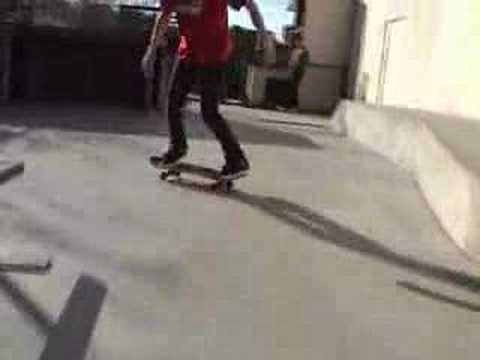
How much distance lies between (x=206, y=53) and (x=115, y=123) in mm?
5589

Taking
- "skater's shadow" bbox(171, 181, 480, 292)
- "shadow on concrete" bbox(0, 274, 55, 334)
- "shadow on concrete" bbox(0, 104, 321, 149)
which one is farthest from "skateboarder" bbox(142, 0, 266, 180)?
"shadow on concrete" bbox(0, 104, 321, 149)

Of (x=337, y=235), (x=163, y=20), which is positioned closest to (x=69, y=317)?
(x=337, y=235)

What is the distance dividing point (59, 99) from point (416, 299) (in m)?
12.7

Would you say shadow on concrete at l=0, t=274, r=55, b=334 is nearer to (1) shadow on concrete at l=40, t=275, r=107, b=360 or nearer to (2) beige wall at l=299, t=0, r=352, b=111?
(1) shadow on concrete at l=40, t=275, r=107, b=360

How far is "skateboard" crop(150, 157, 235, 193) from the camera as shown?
9.44 m

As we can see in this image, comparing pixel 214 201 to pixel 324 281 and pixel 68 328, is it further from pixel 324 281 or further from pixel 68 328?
pixel 68 328

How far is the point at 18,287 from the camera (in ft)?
19.3

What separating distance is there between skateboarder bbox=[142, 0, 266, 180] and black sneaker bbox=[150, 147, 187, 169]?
0.28 meters

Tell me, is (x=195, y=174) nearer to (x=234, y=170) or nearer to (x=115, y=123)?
(x=234, y=170)

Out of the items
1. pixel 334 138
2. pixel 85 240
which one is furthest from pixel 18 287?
pixel 334 138

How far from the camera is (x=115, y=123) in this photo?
14727mm

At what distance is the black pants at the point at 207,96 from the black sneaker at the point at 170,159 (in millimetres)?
291

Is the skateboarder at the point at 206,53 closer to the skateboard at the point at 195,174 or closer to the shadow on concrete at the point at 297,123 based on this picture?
the skateboard at the point at 195,174

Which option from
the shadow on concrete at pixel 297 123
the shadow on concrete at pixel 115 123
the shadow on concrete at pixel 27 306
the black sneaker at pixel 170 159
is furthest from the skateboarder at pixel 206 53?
the shadow on concrete at pixel 297 123
